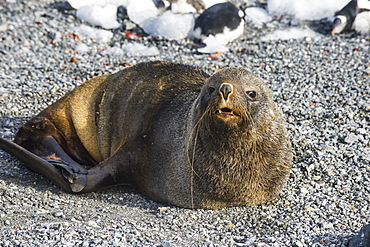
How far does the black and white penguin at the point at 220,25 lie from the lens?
9977 mm

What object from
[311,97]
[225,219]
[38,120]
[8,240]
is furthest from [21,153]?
[311,97]

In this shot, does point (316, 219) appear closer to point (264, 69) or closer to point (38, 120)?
point (38, 120)

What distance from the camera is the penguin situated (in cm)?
1008

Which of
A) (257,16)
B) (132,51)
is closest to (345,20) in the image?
(257,16)

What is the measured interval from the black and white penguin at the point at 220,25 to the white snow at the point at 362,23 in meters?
2.06

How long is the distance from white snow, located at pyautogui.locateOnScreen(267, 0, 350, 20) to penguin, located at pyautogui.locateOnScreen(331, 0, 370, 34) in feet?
1.81

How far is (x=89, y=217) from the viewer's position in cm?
464

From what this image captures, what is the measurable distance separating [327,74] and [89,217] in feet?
15.9

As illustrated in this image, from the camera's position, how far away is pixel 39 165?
5441 mm

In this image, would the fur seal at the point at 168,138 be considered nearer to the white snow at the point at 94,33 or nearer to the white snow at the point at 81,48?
the white snow at the point at 81,48

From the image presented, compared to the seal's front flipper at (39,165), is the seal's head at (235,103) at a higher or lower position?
higher

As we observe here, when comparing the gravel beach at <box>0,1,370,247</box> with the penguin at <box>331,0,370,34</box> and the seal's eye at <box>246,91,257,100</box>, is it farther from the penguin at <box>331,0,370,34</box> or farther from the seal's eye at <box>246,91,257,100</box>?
the seal's eye at <box>246,91,257,100</box>

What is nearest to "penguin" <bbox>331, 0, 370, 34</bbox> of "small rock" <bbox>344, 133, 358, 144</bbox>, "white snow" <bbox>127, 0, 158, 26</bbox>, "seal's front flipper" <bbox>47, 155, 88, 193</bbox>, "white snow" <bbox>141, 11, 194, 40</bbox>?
"white snow" <bbox>141, 11, 194, 40</bbox>

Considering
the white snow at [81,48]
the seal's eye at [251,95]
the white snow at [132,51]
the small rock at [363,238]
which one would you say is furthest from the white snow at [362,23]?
the small rock at [363,238]
